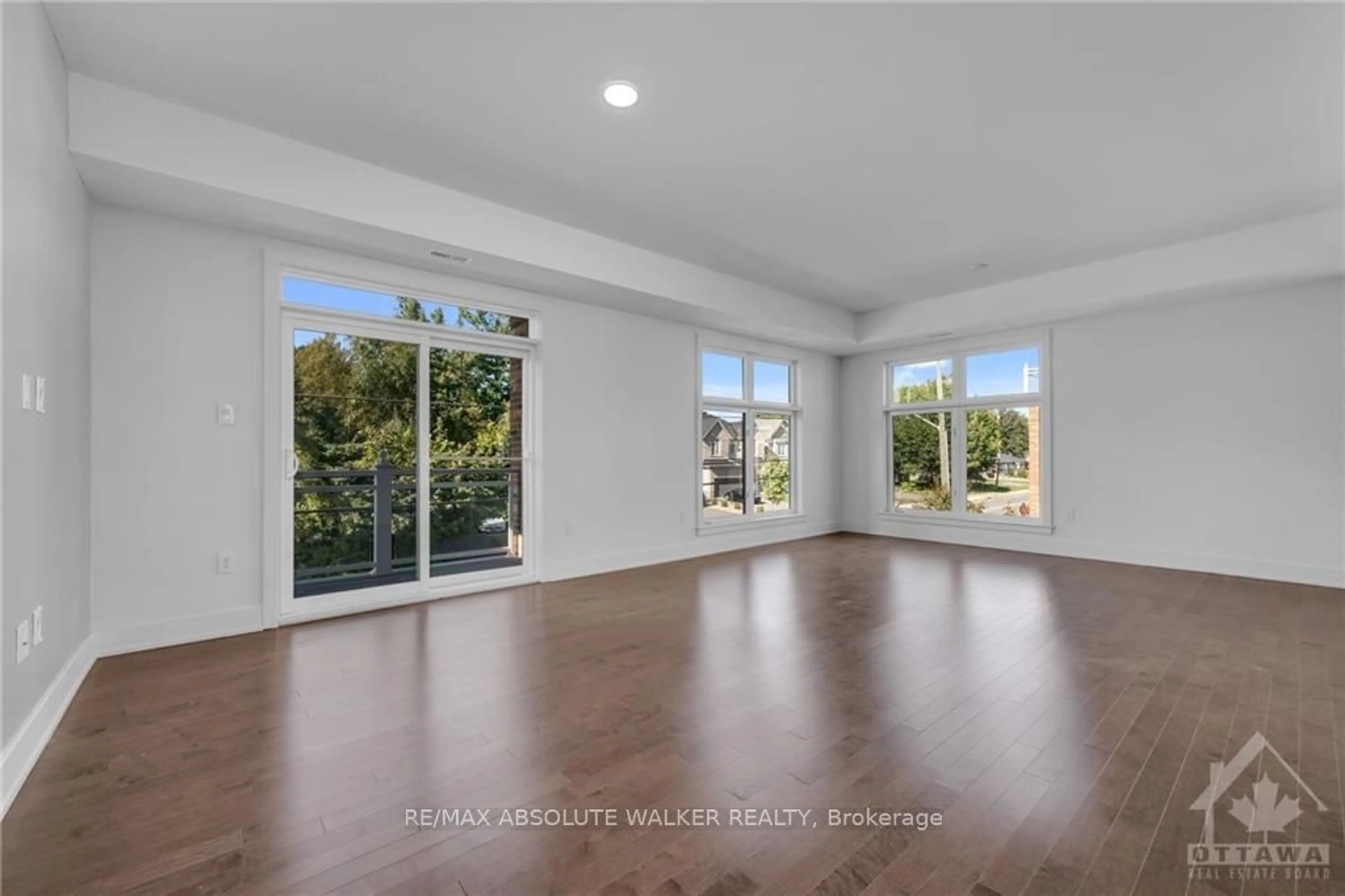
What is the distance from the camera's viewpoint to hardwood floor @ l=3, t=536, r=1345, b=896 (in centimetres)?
159

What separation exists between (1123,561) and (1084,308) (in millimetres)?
2468

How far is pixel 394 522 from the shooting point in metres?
4.40

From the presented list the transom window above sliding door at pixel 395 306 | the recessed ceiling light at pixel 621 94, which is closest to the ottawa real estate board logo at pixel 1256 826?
the recessed ceiling light at pixel 621 94

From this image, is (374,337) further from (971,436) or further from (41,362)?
(971,436)

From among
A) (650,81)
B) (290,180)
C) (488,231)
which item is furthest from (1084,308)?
(290,180)

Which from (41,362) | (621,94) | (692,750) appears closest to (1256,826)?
(692,750)

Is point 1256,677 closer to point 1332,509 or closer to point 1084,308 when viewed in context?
point 1332,509

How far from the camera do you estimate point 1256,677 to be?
2.89m

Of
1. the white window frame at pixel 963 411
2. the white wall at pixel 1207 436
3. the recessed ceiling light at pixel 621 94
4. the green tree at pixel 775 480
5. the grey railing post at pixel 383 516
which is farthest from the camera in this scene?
the green tree at pixel 775 480

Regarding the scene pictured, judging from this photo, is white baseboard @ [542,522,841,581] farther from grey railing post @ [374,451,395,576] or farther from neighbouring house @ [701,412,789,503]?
grey railing post @ [374,451,395,576]

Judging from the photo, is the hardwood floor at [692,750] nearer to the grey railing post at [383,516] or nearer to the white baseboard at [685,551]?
the grey railing post at [383,516]

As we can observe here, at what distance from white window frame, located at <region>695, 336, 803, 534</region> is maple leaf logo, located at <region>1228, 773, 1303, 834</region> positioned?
481 centimetres

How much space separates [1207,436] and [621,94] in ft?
19.2

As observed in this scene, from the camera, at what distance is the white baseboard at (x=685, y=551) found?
17.4ft
